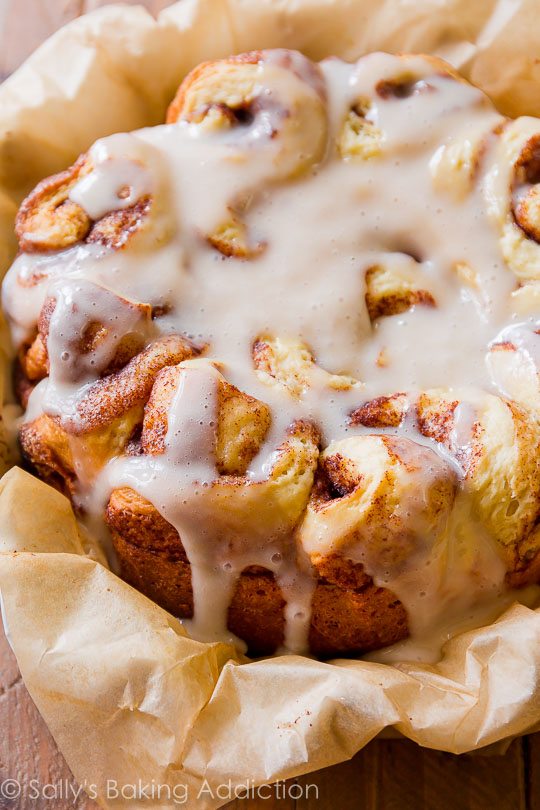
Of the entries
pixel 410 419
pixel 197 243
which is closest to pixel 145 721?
pixel 410 419

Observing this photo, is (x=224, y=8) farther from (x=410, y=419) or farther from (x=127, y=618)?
(x=127, y=618)

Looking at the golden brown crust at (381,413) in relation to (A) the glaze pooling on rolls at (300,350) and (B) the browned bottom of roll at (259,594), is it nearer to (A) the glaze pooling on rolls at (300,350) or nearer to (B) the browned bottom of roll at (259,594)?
(A) the glaze pooling on rolls at (300,350)

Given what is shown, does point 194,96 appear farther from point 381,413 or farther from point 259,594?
point 259,594

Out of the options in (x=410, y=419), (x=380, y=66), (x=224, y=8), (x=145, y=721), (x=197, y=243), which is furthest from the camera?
(x=224, y=8)

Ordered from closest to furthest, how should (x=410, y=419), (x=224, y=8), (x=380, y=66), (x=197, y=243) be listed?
(x=410, y=419) < (x=197, y=243) < (x=380, y=66) < (x=224, y=8)

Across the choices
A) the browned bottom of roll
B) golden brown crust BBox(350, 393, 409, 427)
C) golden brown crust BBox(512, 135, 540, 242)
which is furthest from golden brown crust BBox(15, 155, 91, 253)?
golden brown crust BBox(512, 135, 540, 242)
